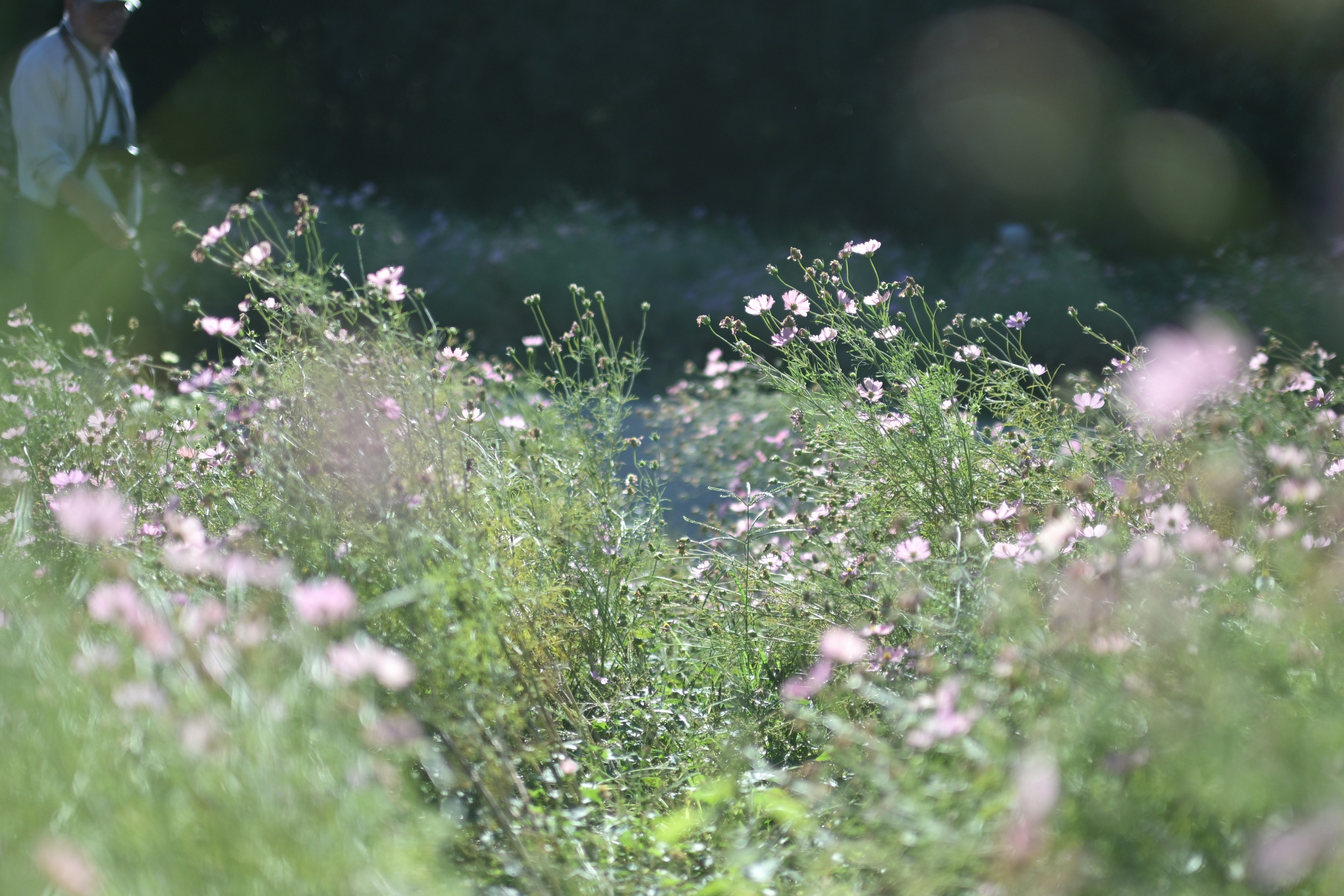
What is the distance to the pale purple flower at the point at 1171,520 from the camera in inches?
75.2

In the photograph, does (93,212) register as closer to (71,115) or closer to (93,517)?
(71,115)

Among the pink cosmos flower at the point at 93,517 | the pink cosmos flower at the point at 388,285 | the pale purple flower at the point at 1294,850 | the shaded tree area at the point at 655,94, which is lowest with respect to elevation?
the pink cosmos flower at the point at 93,517

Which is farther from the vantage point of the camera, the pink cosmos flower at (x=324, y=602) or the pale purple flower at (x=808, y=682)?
the pale purple flower at (x=808, y=682)

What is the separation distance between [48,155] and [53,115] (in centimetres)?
14

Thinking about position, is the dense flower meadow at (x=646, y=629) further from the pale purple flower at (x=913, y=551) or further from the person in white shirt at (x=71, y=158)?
the person in white shirt at (x=71, y=158)

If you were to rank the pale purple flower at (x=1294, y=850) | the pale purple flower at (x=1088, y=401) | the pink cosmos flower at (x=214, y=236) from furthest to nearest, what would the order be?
the pale purple flower at (x=1088, y=401) < the pink cosmos flower at (x=214, y=236) < the pale purple flower at (x=1294, y=850)

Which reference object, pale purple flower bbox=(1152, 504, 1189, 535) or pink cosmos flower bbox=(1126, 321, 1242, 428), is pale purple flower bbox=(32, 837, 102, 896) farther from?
pink cosmos flower bbox=(1126, 321, 1242, 428)

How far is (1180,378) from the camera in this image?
223 centimetres

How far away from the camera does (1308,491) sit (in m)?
1.65

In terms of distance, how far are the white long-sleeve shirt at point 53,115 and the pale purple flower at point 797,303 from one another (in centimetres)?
282

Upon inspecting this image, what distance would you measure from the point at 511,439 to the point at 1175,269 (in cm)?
710

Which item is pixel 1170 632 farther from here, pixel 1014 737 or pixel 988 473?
pixel 988 473

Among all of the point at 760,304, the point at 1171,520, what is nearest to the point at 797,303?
the point at 760,304

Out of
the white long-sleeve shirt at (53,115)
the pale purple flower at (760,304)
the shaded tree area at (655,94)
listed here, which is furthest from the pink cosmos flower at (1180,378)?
the shaded tree area at (655,94)
